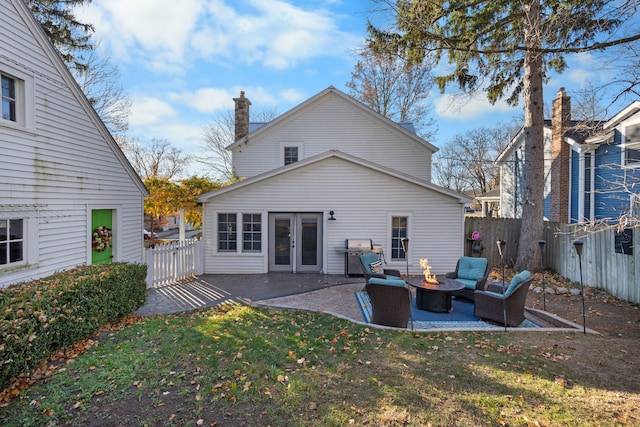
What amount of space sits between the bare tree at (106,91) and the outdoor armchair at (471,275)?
20180mm

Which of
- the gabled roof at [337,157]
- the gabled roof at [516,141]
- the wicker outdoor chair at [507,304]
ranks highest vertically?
the gabled roof at [516,141]

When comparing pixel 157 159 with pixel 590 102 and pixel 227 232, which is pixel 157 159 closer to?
pixel 227 232

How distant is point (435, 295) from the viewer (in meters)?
7.08

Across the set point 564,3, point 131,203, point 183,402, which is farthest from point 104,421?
point 564,3

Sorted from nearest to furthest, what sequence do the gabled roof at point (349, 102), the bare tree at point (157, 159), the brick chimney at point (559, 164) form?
the brick chimney at point (559, 164)
the gabled roof at point (349, 102)
the bare tree at point (157, 159)

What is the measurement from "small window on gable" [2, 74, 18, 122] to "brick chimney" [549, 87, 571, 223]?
18.5 meters

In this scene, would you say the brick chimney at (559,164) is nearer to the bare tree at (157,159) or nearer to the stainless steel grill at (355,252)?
the stainless steel grill at (355,252)

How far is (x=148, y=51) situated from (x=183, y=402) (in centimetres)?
1344

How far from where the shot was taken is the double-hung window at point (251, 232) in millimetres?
11188

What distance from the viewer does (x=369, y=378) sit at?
3859mm

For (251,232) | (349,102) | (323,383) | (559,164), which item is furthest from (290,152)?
(559,164)

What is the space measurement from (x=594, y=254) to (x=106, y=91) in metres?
24.9

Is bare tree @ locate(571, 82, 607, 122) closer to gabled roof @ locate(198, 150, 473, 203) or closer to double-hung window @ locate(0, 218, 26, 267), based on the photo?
gabled roof @ locate(198, 150, 473, 203)

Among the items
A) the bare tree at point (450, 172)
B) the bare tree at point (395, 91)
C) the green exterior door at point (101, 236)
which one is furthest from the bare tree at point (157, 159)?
the bare tree at point (450, 172)
